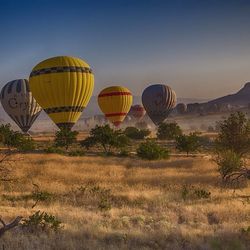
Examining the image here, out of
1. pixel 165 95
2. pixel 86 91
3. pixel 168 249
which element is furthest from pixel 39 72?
pixel 165 95

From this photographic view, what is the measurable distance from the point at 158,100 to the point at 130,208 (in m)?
81.1

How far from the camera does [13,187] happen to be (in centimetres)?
2561

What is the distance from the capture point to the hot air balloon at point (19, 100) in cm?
7112

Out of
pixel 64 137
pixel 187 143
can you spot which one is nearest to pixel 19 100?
pixel 64 137

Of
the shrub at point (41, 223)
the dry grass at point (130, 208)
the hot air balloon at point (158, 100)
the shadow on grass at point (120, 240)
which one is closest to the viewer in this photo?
the shadow on grass at point (120, 240)

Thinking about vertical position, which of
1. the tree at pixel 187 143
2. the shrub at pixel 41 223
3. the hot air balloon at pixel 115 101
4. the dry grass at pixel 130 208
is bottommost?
the dry grass at pixel 130 208

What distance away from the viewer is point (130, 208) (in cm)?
1902

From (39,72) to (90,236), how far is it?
136 feet

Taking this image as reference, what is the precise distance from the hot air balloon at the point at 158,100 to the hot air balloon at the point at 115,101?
1742 cm

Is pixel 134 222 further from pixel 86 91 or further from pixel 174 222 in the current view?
pixel 86 91

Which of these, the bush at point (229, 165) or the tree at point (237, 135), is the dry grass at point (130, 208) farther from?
the tree at point (237, 135)

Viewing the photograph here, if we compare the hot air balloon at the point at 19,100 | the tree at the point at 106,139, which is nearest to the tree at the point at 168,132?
the hot air balloon at the point at 19,100

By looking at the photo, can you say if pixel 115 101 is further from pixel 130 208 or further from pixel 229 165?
pixel 130 208

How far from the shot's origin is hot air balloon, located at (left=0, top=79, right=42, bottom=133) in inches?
2800
